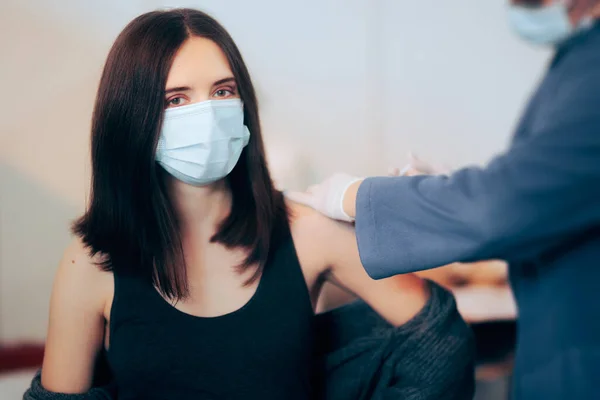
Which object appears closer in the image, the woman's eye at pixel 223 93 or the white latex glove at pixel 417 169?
the woman's eye at pixel 223 93

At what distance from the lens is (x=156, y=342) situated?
100 centimetres

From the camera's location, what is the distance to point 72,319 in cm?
100

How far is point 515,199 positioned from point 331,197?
362 mm

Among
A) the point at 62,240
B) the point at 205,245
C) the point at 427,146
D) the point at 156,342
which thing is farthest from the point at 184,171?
the point at 427,146

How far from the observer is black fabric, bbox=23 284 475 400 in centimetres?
101

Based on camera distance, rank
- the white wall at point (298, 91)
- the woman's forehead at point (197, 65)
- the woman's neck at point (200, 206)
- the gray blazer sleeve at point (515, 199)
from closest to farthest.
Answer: the gray blazer sleeve at point (515, 199) < the woman's forehead at point (197, 65) < the woman's neck at point (200, 206) < the white wall at point (298, 91)

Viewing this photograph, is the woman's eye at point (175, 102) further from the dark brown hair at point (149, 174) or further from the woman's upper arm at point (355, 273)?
the woman's upper arm at point (355, 273)

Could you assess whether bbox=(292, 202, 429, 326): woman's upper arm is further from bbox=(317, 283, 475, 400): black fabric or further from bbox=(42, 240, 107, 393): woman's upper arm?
bbox=(42, 240, 107, 393): woman's upper arm

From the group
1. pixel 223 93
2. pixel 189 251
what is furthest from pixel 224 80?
pixel 189 251

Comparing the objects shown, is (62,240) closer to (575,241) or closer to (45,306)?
(45,306)

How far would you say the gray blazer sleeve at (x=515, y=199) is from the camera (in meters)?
0.64

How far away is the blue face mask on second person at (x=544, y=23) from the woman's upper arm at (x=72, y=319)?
2.57 feet

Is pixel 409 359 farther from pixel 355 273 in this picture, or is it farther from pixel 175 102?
pixel 175 102

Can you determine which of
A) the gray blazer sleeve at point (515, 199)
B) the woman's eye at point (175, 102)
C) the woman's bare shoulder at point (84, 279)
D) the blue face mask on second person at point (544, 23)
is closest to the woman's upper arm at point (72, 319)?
the woman's bare shoulder at point (84, 279)
